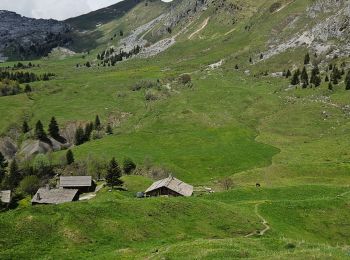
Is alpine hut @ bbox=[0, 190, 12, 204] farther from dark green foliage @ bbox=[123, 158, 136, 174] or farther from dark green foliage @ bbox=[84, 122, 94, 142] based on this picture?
dark green foliage @ bbox=[84, 122, 94, 142]

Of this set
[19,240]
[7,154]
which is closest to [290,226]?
[19,240]

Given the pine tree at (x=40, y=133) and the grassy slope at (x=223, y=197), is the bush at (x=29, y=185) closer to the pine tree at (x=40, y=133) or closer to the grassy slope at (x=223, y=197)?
the grassy slope at (x=223, y=197)

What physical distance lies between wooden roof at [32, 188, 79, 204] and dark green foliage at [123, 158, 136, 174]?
1346 inches

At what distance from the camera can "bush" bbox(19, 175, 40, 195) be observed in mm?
126012

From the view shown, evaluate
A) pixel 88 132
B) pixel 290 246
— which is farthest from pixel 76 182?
pixel 290 246

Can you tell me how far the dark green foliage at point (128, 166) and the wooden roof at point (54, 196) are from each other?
34176 mm

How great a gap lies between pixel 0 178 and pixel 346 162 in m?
92.7

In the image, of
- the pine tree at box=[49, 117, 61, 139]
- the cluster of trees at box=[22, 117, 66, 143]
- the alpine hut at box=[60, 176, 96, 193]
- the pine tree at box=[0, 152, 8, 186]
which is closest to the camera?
the alpine hut at box=[60, 176, 96, 193]

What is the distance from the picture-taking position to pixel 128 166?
137250 mm

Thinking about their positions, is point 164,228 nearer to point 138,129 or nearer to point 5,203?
point 5,203

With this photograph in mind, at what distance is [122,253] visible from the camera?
4288cm

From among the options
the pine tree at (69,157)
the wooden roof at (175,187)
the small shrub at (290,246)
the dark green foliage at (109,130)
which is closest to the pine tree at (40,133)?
the dark green foliage at (109,130)

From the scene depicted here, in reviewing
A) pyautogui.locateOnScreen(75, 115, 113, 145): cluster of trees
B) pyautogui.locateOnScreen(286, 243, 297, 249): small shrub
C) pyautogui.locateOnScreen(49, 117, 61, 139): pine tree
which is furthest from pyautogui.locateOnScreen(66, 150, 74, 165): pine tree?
pyautogui.locateOnScreen(286, 243, 297, 249): small shrub

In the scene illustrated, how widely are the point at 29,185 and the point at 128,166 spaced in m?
26.8
